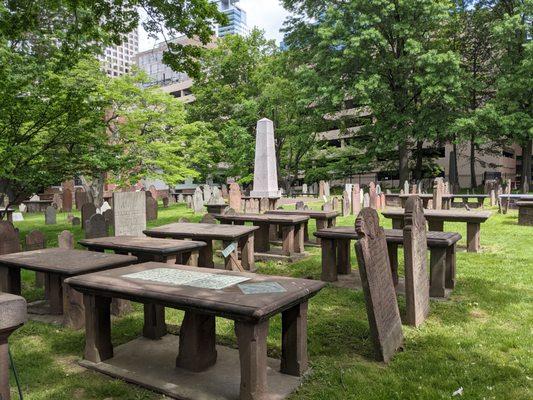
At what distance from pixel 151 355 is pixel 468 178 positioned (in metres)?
43.6

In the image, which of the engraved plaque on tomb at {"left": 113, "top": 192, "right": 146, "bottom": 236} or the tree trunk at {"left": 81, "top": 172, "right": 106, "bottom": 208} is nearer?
the engraved plaque on tomb at {"left": 113, "top": 192, "right": 146, "bottom": 236}

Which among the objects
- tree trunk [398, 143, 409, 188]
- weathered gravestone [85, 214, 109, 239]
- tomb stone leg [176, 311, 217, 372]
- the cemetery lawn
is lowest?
the cemetery lawn

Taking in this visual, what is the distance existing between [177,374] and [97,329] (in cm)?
100

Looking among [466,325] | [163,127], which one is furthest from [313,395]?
[163,127]

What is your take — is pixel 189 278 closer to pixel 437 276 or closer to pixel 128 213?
pixel 437 276

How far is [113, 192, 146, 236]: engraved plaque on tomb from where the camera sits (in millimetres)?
9094

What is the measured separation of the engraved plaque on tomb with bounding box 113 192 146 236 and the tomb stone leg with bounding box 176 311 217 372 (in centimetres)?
527

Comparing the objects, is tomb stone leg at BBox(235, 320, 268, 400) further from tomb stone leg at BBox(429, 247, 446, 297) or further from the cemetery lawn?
tomb stone leg at BBox(429, 247, 446, 297)

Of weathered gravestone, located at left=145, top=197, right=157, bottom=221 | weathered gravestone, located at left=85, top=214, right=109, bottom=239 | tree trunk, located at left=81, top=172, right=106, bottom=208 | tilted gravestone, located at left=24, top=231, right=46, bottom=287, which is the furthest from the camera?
tree trunk, located at left=81, top=172, right=106, bottom=208

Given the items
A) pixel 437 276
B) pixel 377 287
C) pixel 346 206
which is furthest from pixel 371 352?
pixel 346 206

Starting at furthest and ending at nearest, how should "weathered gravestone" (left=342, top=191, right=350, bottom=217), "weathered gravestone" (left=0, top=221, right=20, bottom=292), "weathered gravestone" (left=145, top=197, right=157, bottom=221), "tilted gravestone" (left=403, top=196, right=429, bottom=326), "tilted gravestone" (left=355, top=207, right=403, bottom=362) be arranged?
"weathered gravestone" (left=342, top=191, right=350, bottom=217)
"weathered gravestone" (left=145, top=197, right=157, bottom=221)
"weathered gravestone" (left=0, top=221, right=20, bottom=292)
"tilted gravestone" (left=403, top=196, right=429, bottom=326)
"tilted gravestone" (left=355, top=207, right=403, bottom=362)

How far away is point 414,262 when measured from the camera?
17.0 ft

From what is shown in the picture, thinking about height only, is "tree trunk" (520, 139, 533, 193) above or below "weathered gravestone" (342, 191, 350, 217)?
above

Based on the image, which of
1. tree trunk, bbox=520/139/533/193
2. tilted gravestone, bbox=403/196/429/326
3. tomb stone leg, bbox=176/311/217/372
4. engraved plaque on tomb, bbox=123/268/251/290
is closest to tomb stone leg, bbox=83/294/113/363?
engraved plaque on tomb, bbox=123/268/251/290
